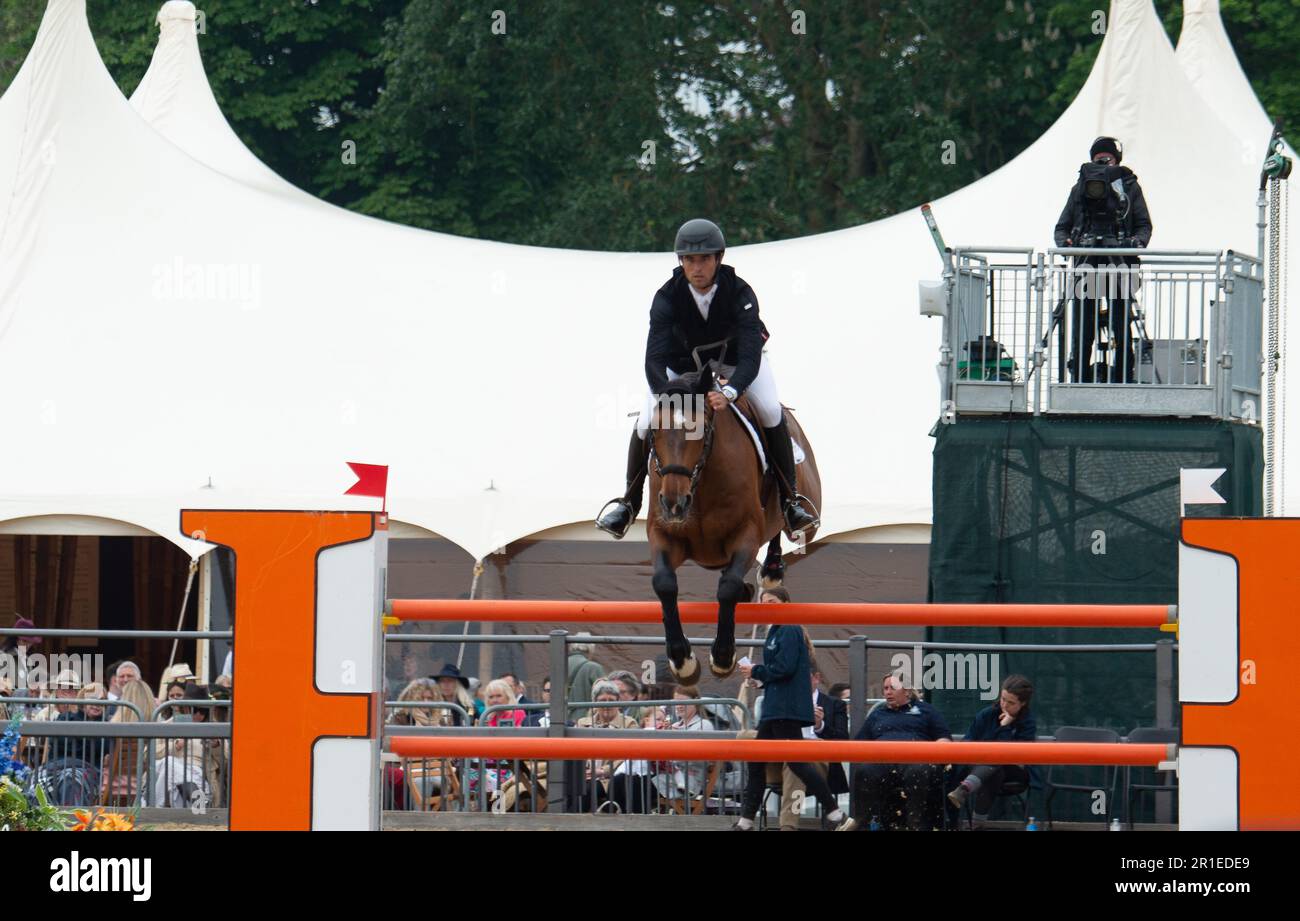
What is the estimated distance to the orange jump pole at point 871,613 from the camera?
627 cm

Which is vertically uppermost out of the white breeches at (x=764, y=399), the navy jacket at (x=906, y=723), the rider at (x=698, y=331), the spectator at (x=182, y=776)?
the rider at (x=698, y=331)

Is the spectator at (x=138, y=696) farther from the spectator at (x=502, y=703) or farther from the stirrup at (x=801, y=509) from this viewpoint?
the stirrup at (x=801, y=509)

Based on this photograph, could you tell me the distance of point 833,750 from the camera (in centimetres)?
634

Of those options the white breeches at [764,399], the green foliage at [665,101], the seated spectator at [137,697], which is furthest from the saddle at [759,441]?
the green foliage at [665,101]

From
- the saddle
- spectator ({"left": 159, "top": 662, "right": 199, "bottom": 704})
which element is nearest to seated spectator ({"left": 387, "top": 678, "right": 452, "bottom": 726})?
spectator ({"left": 159, "top": 662, "right": 199, "bottom": 704})

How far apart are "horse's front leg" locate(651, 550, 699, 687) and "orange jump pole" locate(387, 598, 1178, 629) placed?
243 mm

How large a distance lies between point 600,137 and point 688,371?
22357 mm

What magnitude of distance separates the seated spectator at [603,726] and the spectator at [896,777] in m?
1.35

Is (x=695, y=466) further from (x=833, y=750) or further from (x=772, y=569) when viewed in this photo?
(x=772, y=569)

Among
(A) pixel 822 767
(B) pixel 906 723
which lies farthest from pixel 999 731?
(A) pixel 822 767

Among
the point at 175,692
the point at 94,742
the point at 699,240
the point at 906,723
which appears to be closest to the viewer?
the point at 699,240

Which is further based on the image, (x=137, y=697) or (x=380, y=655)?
(x=137, y=697)

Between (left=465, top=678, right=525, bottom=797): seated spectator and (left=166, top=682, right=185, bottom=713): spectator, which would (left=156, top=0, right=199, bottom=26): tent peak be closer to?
(left=166, top=682, right=185, bottom=713): spectator

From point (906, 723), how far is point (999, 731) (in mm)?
527
